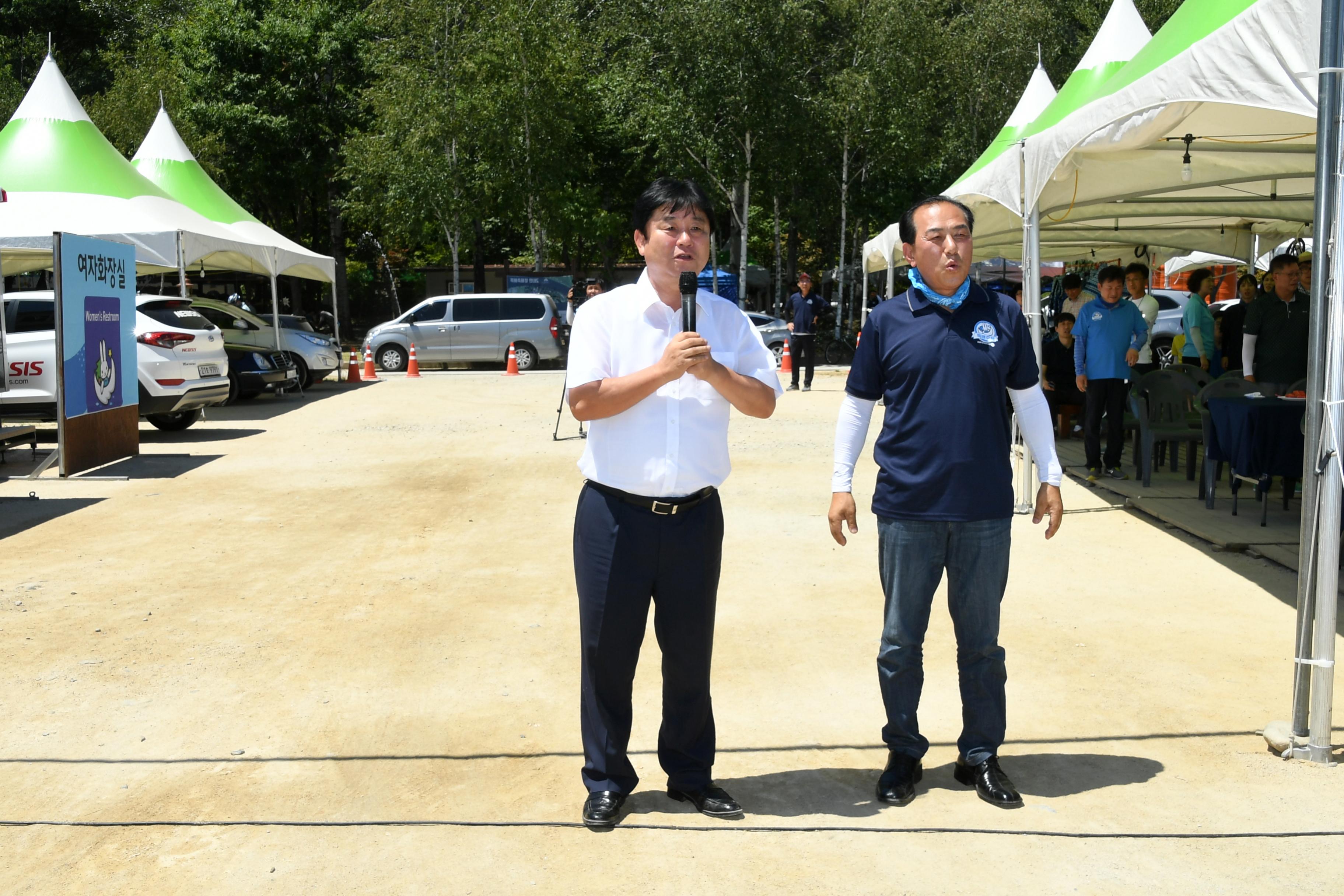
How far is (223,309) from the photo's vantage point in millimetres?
20234

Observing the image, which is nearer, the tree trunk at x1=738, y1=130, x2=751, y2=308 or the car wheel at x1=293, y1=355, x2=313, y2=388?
the car wheel at x1=293, y1=355, x2=313, y2=388

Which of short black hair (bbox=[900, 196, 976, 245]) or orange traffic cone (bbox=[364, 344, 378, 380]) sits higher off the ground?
short black hair (bbox=[900, 196, 976, 245])

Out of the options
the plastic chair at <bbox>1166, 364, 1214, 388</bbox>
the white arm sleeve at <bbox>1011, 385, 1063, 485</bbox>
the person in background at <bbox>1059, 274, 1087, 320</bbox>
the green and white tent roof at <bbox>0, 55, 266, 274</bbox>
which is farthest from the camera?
the green and white tent roof at <bbox>0, 55, 266, 274</bbox>

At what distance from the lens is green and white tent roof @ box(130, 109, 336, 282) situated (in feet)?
72.5

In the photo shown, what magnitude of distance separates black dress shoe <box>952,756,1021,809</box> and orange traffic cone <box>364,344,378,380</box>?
851 inches

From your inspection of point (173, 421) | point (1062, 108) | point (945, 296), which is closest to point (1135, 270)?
point (1062, 108)

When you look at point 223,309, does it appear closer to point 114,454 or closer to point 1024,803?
point 114,454

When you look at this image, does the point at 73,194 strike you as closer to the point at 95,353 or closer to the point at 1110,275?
the point at 95,353

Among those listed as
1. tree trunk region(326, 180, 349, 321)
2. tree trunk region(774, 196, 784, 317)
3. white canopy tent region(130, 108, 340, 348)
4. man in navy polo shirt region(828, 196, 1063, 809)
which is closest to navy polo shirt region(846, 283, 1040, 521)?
man in navy polo shirt region(828, 196, 1063, 809)

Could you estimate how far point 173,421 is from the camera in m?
15.5

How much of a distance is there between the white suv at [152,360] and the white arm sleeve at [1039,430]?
35.8ft

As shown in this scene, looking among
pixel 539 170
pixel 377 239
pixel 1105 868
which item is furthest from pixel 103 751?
pixel 377 239

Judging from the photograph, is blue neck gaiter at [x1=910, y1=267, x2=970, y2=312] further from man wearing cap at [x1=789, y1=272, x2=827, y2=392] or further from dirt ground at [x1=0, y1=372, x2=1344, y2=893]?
man wearing cap at [x1=789, y1=272, x2=827, y2=392]

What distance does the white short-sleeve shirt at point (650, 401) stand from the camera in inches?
142
